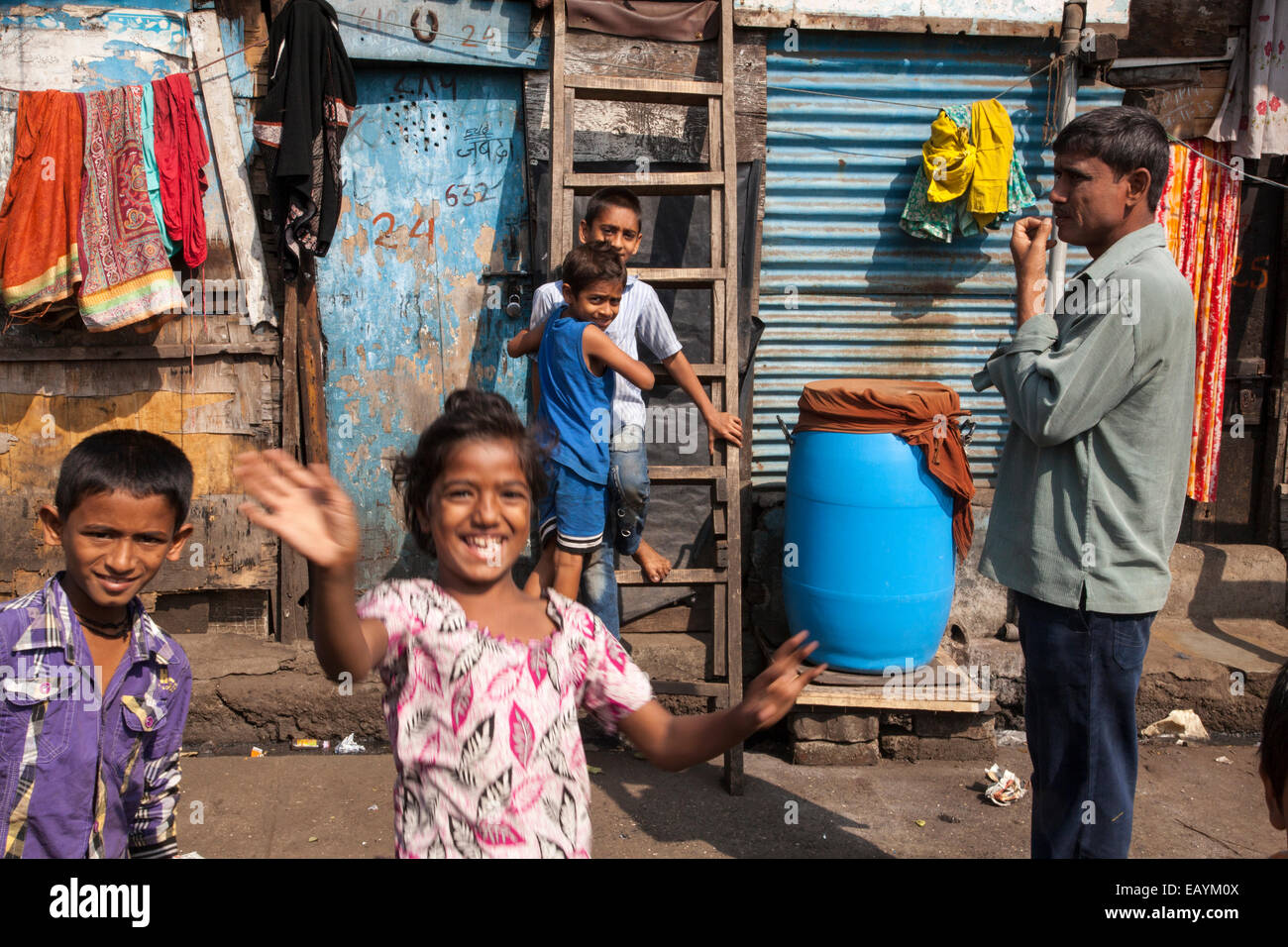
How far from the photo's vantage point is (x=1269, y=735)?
1.59m

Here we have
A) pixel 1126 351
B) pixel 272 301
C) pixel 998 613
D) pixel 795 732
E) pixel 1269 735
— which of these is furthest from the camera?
pixel 998 613

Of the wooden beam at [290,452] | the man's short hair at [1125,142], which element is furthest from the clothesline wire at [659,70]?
the man's short hair at [1125,142]

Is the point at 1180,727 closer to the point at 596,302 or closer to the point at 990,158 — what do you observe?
the point at 990,158

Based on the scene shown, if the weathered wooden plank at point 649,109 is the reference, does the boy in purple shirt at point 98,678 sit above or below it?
below

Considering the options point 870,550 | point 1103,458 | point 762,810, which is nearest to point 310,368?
point 870,550

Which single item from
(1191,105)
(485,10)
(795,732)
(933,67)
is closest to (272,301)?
(485,10)

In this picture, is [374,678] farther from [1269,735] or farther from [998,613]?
[1269,735]

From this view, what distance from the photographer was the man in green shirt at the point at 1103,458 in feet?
7.86

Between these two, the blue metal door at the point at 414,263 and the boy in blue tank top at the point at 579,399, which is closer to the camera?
the boy in blue tank top at the point at 579,399

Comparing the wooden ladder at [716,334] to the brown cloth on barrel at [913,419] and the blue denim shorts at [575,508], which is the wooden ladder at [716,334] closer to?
the blue denim shorts at [575,508]

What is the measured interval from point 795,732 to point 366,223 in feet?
9.80

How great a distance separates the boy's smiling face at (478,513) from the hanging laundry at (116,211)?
3152 millimetres

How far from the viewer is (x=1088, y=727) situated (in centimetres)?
245

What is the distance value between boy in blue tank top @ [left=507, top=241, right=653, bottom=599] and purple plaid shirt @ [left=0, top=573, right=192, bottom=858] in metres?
1.70
